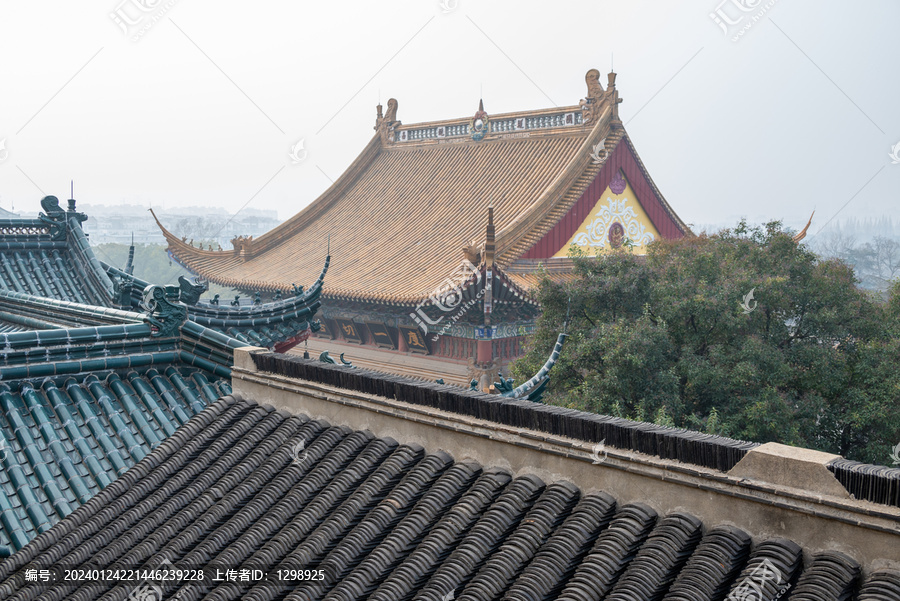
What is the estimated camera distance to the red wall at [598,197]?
49.2 ft

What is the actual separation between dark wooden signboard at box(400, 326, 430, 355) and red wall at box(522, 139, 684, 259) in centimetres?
244

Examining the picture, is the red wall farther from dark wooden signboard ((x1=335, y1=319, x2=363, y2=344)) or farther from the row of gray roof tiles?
the row of gray roof tiles

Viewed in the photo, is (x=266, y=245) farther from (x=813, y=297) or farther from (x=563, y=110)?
(x=813, y=297)

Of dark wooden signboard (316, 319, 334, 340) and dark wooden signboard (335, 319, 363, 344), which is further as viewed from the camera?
dark wooden signboard (316, 319, 334, 340)

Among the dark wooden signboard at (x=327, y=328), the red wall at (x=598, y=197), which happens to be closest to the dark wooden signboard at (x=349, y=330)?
the dark wooden signboard at (x=327, y=328)

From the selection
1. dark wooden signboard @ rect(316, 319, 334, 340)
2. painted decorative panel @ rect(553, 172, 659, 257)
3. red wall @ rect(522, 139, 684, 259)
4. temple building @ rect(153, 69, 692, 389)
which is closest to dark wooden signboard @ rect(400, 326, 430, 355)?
temple building @ rect(153, 69, 692, 389)

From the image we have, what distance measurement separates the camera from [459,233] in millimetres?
16250

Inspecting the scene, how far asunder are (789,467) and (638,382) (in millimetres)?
8048

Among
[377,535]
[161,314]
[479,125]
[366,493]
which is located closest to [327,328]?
[479,125]

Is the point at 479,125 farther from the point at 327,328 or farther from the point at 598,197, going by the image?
the point at 327,328

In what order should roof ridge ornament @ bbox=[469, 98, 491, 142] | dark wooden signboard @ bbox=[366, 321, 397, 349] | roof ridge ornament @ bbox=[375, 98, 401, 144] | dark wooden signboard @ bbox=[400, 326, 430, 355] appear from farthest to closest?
roof ridge ornament @ bbox=[375, 98, 401, 144] → roof ridge ornament @ bbox=[469, 98, 491, 142] → dark wooden signboard @ bbox=[366, 321, 397, 349] → dark wooden signboard @ bbox=[400, 326, 430, 355]

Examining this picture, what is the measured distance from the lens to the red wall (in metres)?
15.0

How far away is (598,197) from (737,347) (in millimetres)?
5783

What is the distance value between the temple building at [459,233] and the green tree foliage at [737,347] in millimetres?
2084
